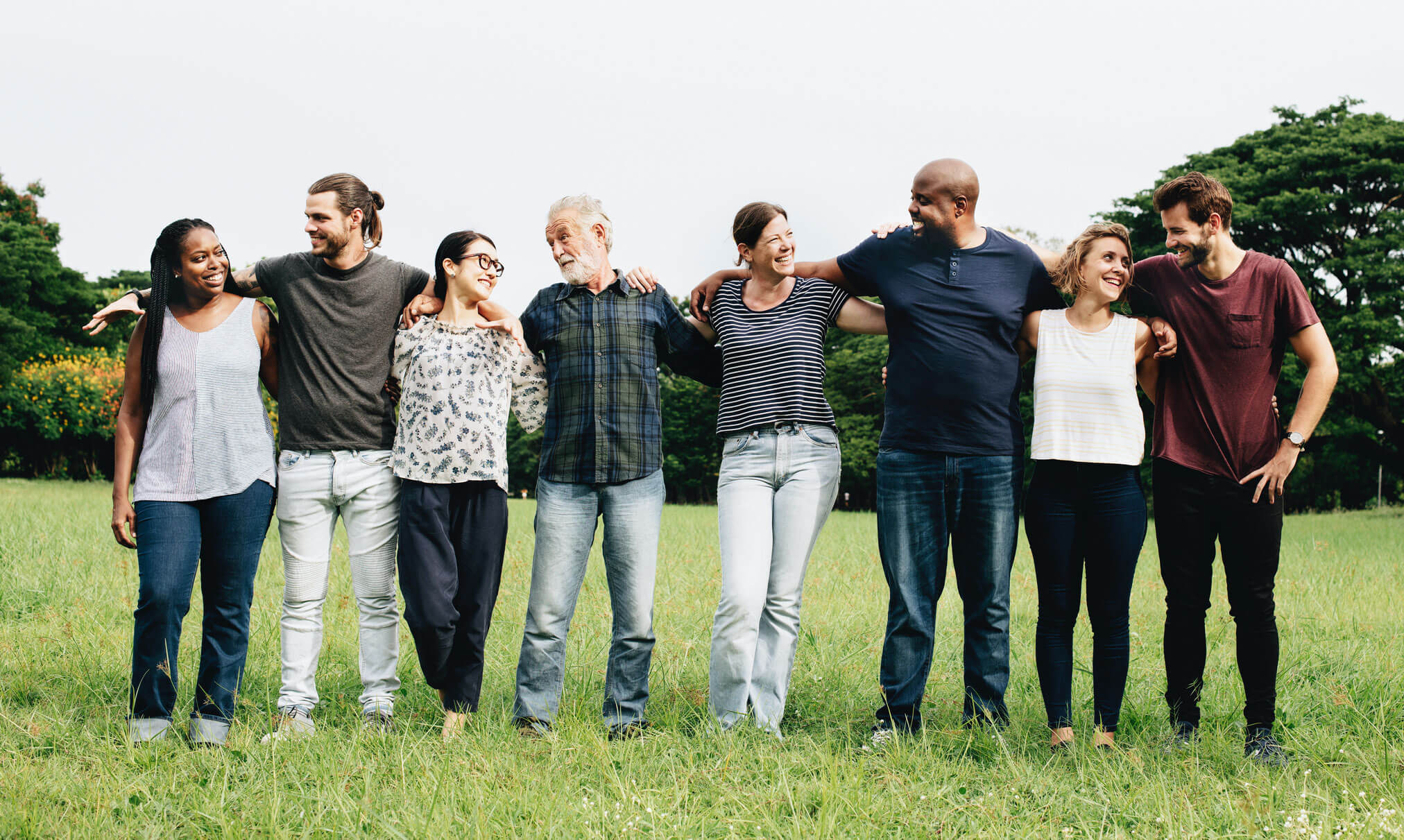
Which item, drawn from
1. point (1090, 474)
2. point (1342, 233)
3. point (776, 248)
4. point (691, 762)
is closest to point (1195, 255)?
point (1090, 474)

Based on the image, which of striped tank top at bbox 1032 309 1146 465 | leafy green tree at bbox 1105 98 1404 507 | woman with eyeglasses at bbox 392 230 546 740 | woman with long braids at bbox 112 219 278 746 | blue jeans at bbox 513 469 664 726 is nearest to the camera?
striped tank top at bbox 1032 309 1146 465

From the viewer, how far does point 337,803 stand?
10.3ft

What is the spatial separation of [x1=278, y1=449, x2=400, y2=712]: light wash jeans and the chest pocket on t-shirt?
366cm

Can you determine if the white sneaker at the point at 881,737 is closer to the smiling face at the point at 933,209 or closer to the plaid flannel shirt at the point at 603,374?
the plaid flannel shirt at the point at 603,374

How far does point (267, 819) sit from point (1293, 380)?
23.2 meters

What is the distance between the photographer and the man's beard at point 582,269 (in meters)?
4.21

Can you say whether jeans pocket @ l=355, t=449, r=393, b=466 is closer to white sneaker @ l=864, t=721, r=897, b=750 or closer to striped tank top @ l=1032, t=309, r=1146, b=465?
white sneaker @ l=864, t=721, r=897, b=750

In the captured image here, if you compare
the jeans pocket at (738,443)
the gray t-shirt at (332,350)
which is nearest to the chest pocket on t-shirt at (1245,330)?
the jeans pocket at (738,443)

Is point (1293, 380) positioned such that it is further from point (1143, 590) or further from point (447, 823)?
point (447, 823)

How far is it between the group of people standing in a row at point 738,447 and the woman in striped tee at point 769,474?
1cm

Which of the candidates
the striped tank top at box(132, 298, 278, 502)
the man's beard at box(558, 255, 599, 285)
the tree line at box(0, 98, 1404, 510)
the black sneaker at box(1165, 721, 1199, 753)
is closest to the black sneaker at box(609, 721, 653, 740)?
the striped tank top at box(132, 298, 278, 502)

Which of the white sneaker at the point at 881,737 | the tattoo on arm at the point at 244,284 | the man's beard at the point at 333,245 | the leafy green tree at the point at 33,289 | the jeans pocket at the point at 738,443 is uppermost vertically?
the leafy green tree at the point at 33,289

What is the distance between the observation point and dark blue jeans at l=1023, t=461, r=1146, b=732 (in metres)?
3.83

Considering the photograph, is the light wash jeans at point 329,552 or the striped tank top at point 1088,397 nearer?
the striped tank top at point 1088,397
